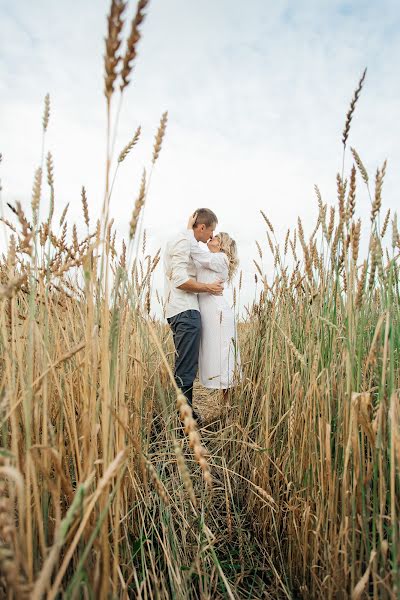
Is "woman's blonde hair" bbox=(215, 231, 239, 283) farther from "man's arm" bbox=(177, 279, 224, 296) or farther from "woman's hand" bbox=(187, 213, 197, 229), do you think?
"man's arm" bbox=(177, 279, 224, 296)

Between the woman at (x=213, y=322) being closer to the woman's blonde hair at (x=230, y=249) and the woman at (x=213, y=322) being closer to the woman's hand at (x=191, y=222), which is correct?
the woman's hand at (x=191, y=222)

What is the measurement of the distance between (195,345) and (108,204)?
240cm

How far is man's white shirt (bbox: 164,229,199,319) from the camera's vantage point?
2.92 m

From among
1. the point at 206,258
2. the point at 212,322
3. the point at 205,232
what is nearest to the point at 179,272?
the point at 206,258

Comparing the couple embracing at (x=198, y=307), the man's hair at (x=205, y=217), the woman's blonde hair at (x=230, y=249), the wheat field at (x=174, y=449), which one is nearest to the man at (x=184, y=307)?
the couple embracing at (x=198, y=307)

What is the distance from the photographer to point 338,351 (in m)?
1.16

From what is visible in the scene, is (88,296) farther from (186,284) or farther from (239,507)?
(186,284)

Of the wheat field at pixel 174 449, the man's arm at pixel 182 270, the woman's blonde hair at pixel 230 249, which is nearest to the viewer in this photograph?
the wheat field at pixel 174 449

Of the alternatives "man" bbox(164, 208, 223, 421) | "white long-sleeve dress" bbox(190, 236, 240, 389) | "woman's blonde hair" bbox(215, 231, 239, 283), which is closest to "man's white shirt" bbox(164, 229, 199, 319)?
"man" bbox(164, 208, 223, 421)

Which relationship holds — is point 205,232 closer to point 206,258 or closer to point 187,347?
point 206,258

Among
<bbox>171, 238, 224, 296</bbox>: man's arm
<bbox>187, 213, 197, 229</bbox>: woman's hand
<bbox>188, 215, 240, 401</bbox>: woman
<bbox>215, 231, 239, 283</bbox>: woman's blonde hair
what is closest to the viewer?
<bbox>171, 238, 224, 296</bbox>: man's arm

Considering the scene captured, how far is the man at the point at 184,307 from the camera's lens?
2920 millimetres

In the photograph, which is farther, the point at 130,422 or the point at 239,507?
the point at 239,507

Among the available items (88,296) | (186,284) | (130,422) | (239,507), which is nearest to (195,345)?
(186,284)
